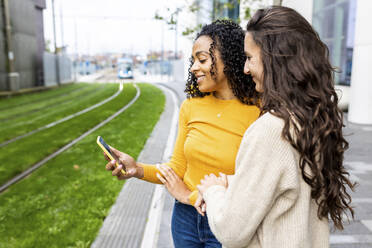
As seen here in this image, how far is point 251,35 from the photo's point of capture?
143 cm

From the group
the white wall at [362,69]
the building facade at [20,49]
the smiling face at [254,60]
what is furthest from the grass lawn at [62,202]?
the building facade at [20,49]

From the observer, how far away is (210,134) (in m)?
1.94

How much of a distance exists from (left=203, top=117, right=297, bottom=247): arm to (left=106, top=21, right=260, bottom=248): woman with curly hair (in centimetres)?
60

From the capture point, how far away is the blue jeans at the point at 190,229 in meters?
2.00

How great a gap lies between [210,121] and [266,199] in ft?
2.63

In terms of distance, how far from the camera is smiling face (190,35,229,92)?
1.99 meters

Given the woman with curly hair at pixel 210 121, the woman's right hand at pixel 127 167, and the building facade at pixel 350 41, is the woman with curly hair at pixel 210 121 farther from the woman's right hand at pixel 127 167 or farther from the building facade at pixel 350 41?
the building facade at pixel 350 41

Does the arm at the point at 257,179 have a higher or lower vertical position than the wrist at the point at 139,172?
higher

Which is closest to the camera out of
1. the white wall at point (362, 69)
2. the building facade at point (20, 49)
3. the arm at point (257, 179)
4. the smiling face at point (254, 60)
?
the arm at point (257, 179)

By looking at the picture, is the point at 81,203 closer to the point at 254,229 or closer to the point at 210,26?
the point at 210,26

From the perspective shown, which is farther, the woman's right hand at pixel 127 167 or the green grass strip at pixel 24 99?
the green grass strip at pixel 24 99

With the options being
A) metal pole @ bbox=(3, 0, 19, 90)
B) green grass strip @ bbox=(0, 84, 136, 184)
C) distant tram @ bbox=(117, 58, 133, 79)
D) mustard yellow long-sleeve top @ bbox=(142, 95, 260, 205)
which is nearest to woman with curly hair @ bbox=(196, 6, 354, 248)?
mustard yellow long-sleeve top @ bbox=(142, 95, 260, 205)

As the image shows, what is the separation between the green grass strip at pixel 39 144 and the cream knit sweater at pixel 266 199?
6.03 metres

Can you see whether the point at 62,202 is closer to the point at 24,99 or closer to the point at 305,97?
the point at 305,97
